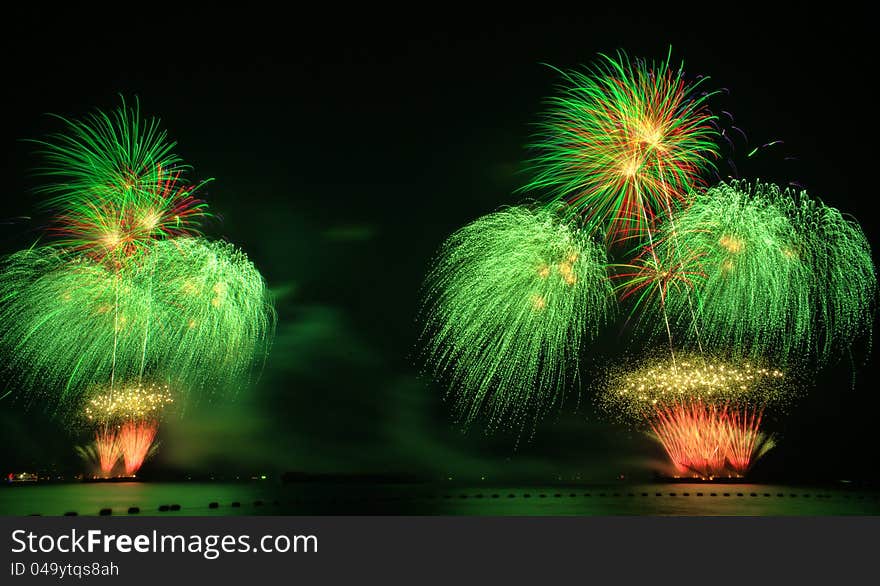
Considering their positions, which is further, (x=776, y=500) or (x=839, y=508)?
(x=776, y=500)

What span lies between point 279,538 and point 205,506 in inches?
556

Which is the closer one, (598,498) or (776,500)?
(776,500)

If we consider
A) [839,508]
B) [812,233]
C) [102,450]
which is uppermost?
[812,233]

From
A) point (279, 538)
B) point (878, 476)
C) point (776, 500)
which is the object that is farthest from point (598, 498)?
point (878, 476)

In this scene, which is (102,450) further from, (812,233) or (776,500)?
(812,233)

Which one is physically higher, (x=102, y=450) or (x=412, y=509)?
(x=102, y=450)

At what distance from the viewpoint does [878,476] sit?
170 feet

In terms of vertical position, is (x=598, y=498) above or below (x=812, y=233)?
below

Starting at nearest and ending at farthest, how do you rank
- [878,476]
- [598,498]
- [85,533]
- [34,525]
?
[85,533]
[34,525]
[598,498]
[878,476]

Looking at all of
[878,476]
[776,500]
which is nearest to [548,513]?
[776,500]

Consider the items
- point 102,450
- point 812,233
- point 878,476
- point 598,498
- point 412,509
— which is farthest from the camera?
point 102,450

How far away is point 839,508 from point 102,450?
1899 inches

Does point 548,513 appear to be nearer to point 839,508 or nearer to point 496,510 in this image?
point 496,510

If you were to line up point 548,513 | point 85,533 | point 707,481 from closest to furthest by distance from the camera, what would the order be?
1. point 85,533
2. point 548,513
3. point 707,481
